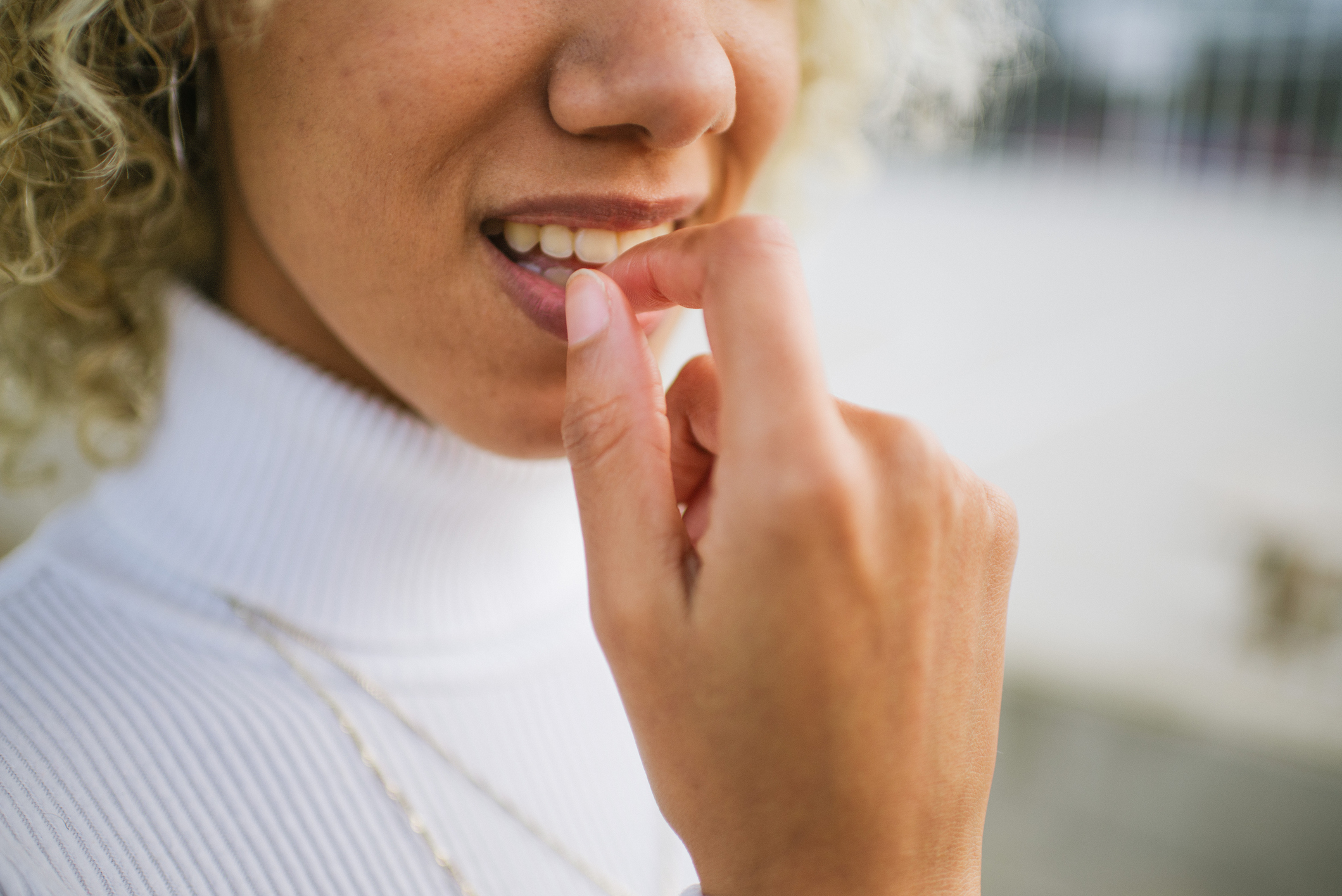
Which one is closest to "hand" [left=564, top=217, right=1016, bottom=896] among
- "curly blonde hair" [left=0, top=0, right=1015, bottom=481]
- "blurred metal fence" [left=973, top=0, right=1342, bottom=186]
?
"curly blonde hair" [left=0, top=0, right=1015, bottom=481]

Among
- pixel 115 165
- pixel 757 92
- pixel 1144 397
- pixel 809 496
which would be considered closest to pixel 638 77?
pixel 757 92

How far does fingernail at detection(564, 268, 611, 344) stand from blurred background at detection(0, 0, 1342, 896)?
45.9 inches

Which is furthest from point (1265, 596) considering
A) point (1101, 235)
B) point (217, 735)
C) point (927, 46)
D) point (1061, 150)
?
point (1061, 150)

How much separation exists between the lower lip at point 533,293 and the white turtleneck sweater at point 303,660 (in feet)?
0.68

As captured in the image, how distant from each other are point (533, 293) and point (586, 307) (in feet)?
0.52

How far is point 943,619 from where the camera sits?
625 millimetres

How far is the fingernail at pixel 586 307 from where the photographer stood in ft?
2.24

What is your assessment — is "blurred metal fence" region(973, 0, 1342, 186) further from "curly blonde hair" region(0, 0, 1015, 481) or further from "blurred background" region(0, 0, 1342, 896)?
"curly blonde hair" region(0, 0, 1015, 481)

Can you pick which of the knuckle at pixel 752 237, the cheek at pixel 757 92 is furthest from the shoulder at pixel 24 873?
the cheek at pixel 757 92

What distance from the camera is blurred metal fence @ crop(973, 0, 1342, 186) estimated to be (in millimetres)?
12133

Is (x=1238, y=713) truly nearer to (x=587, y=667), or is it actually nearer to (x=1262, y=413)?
(x=587, y=667)

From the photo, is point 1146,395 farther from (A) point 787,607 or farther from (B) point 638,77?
(A) point 787,607

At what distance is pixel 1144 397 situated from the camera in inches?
236

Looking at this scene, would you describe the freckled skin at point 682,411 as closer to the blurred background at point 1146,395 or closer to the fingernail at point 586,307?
the fingernail at point 586,307
